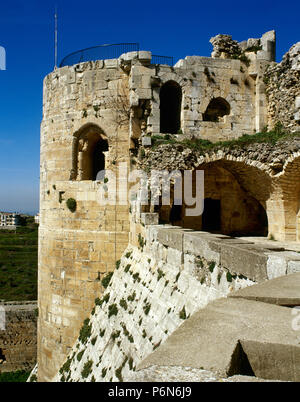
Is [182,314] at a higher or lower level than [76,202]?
lower

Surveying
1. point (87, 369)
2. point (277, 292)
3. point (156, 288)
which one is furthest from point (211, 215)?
point (277, 292)

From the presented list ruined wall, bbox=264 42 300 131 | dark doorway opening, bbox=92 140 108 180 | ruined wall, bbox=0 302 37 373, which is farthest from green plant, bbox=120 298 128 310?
ruined wall, bbox=0 302 37 373

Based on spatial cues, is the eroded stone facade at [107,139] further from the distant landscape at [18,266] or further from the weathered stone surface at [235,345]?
the distant landscape at [18,266]

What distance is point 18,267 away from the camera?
3641 cm

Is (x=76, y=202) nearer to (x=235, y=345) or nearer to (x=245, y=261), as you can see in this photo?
(x=245, y=261)

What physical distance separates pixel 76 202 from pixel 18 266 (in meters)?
29.3

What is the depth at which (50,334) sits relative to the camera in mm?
10742

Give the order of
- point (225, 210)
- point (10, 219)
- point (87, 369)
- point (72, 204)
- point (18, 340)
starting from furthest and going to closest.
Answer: point (10, 219)
point (18, 340)
point (225, 210)
point (72, 204)
point (87, 369)

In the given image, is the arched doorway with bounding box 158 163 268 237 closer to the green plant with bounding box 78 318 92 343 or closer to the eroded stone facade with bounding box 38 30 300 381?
the eroded stone facade with bounding box 38 30 300 381

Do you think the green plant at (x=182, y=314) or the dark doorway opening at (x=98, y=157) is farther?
the dark doorway opening at (x=98, y=157)

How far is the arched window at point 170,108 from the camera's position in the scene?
36.5 feet

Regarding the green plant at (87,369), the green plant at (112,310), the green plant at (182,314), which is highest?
the green plant at (182,314)

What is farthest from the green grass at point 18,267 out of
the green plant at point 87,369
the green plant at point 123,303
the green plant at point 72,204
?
the green plant at point 123,303

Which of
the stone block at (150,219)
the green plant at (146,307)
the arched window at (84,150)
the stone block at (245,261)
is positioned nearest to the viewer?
the stone block at (245,261)
